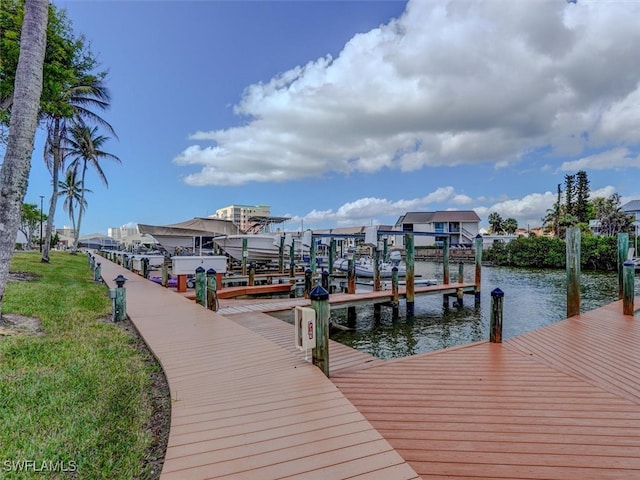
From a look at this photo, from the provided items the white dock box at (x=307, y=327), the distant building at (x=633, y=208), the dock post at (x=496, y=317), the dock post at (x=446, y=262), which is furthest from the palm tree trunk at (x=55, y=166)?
the distant building at (x=633, y=208)

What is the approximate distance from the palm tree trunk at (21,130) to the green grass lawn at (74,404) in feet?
A: 5.31

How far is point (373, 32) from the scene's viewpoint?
1386cm

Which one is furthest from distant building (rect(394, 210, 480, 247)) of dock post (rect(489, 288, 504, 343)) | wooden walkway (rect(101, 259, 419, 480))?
wooden walkway (rect(101, 259, 419, 480))

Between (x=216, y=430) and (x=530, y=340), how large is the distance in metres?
5.54

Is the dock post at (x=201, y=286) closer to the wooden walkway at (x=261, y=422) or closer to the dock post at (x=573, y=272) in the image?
the wooden walkway at (x=261, y=422)

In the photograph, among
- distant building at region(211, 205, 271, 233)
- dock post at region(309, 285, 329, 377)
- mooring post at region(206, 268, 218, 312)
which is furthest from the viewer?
distant building at region(211, 205, 271, 233)

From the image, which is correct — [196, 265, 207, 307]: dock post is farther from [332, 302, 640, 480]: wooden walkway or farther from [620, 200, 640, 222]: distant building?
[620, 200, 640, 222]: distant building

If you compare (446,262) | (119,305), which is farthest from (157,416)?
(446,262)

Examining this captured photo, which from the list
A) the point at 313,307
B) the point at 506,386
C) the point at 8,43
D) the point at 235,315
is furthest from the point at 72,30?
the point at 506,386

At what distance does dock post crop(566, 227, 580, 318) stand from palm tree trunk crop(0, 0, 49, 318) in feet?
36.6

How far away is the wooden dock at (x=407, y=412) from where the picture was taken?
2385mm

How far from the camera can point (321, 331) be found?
4.31m

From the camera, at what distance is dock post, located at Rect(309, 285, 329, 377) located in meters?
4.30

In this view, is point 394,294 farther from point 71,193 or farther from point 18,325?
point 71,193
